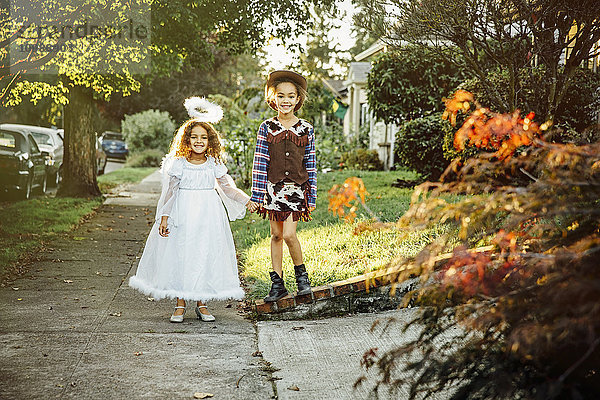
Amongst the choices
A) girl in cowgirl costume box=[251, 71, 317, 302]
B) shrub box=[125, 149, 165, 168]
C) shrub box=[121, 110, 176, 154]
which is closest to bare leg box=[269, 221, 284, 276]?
girl in cowgirl costume box=[251, 71, 317, 302]

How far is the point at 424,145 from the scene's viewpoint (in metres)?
13.1

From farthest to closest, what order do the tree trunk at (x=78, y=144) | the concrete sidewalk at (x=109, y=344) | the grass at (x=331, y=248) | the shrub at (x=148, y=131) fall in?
the shrub at (x=148, y=131), the tree trunk at (x=78, y=144), the grass at (x=331, y=248), the concrete sidewalk at (x=109, y=344)

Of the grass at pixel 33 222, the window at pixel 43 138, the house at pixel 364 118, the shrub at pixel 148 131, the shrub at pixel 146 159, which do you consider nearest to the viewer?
the grass at pixel 33 222

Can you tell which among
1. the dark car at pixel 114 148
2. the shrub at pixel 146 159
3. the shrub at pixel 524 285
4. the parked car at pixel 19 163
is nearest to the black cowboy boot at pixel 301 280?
the shrub at pixel 524 285

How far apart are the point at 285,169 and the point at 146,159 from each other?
28596 mm

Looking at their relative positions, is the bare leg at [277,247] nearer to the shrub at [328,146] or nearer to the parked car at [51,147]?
the parked car at [51,147]

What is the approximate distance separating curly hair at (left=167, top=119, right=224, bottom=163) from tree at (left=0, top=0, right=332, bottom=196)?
5.59 m

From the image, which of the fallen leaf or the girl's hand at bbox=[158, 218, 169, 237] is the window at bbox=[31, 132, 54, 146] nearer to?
the girl's hand at bbox=[158, 218, 169, 237]

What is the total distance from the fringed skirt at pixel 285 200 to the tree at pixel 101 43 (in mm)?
→ 6285

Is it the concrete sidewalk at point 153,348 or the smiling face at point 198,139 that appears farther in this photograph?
the smiling face at point 198,139

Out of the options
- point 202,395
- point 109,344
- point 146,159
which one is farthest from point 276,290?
point 146,159

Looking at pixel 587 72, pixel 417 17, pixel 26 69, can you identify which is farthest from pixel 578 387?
pixel 26 69

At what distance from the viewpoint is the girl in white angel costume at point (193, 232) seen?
564 cm

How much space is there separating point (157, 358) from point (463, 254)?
98.6 inches
